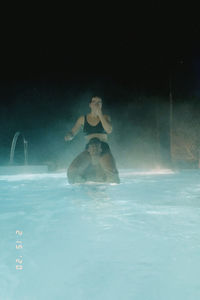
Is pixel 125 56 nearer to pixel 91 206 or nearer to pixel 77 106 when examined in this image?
pixel 77 106

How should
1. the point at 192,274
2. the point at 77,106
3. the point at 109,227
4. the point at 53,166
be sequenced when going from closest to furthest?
the point at 192,274, the point at 109,227, the point at 53,166, the point at 77,106

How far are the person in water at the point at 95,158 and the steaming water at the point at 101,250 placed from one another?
47.0 inches

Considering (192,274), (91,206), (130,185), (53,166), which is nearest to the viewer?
(192,274)

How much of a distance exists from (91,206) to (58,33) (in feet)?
12.8

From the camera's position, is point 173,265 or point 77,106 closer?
point 173,265

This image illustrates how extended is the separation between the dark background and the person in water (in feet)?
5.34

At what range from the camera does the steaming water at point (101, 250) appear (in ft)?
3.22

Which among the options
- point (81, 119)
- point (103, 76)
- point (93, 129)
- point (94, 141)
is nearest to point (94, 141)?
point (94, 141)

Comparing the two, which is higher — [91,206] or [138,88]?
[138,88]

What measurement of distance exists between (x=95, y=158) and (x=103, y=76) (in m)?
2.30

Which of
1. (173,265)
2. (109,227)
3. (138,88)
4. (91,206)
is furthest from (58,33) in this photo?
(173,265)

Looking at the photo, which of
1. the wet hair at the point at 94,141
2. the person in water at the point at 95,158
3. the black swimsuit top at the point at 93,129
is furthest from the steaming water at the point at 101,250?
the black swimsuit top at the point at 93,129

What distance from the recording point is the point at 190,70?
553 centimetres

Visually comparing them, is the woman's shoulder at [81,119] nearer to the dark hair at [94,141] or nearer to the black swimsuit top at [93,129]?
the black swimsuit top at [93,129]
